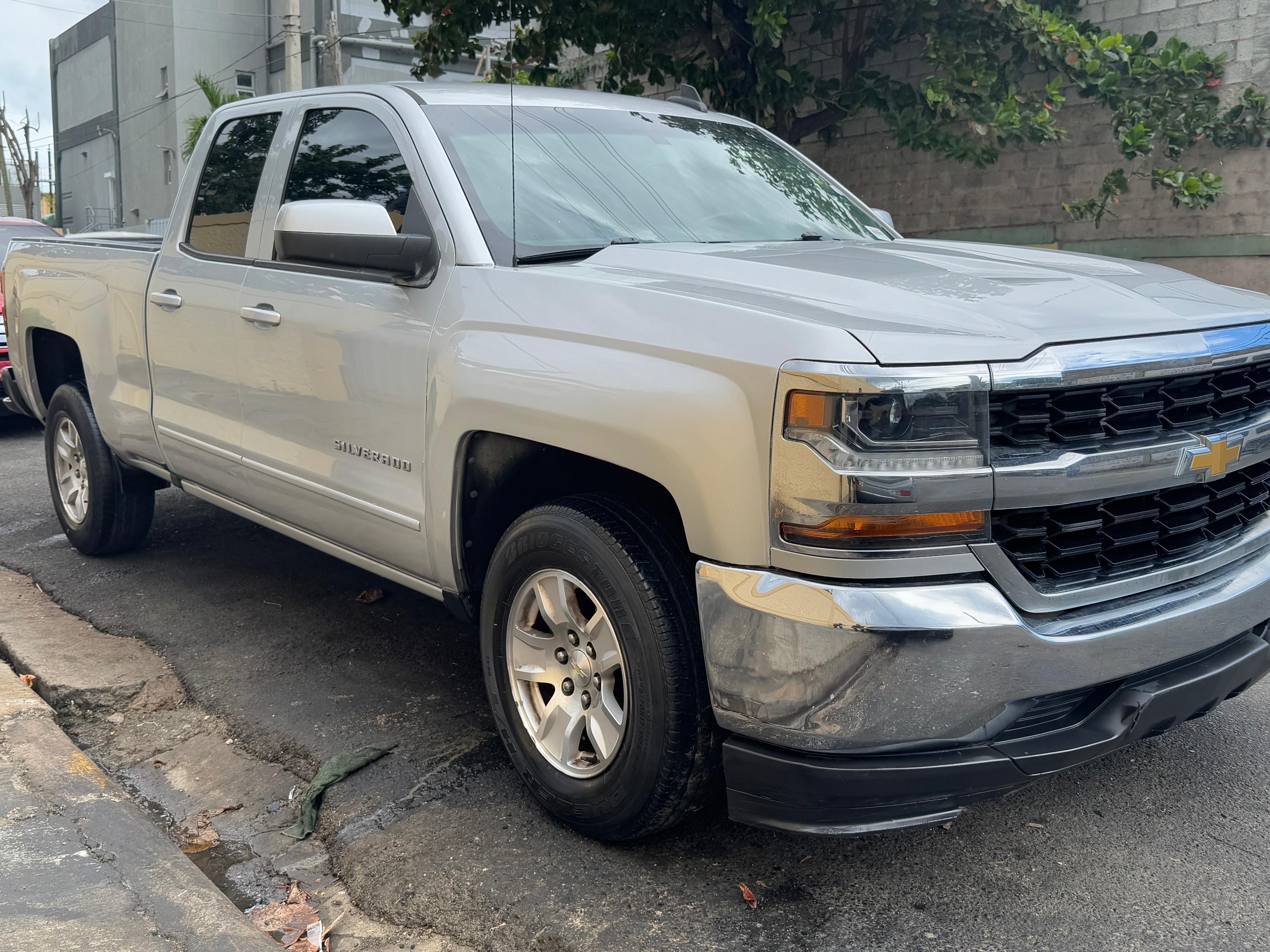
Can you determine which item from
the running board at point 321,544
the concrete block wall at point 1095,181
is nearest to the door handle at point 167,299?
the running board at point 321,544

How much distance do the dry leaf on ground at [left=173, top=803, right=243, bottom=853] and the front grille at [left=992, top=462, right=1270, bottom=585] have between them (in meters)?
2.19

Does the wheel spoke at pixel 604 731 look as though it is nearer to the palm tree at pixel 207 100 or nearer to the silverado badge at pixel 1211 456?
the silverado badge at pixel 1211 456

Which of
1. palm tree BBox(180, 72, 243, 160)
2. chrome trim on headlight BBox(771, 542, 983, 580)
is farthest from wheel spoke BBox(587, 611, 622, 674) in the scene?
palm tree BBox(180, 72, 243, 160)

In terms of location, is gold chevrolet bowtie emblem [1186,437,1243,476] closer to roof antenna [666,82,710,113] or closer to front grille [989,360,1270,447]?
front grille [989,360,1270,447]

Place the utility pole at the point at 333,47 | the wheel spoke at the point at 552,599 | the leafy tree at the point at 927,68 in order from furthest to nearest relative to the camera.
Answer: the utility pole at the point at 333,47 < the leafy tree at the point at 927,68 < the wheel spoke at the point at 552,599

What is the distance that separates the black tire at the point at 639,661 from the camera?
8.25 ft

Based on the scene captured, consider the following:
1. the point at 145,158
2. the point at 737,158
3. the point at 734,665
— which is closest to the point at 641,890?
the point at 734,665

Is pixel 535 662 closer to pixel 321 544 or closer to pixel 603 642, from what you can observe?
pixel 603 642

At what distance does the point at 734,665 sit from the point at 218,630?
2902 mm

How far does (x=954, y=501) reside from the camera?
2.18m

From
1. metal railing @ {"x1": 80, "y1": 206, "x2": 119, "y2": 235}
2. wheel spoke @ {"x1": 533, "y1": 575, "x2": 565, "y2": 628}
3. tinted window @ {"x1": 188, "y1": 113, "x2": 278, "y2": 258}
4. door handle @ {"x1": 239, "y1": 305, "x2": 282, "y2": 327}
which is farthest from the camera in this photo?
metal railing @ {"x1": 80, "y1": 206, "x2": 119, "y2": 235}

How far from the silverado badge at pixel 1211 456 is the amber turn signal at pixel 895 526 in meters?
0.58

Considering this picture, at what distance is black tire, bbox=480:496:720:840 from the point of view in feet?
8.25

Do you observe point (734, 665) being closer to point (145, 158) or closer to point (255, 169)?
point (255, 169)
